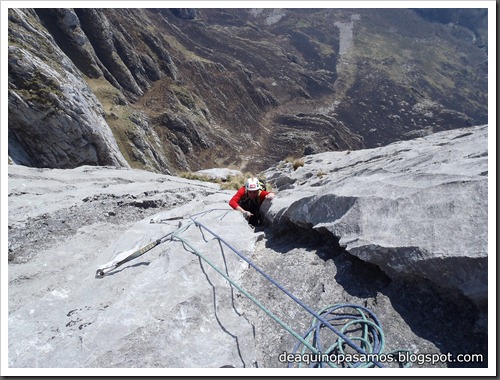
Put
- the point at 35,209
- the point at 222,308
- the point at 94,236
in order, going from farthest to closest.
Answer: the point at 35,209, the point at 94,236, the point at 222,308

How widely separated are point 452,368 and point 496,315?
0.74m

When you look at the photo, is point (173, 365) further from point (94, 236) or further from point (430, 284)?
point (94, 236)

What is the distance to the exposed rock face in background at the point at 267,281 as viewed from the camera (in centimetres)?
351

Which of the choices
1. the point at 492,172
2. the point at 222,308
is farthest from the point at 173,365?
the point at 492,172

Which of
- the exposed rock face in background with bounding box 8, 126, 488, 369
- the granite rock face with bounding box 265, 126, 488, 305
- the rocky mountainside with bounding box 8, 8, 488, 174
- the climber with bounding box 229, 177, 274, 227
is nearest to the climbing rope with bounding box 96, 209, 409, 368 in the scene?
the exposed rock face in background with bounding box 8, 126, 488, 369

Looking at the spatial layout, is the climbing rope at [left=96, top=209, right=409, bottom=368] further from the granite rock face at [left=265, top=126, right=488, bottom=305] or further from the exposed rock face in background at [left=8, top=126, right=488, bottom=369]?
the granite rock face at [left=265, top=126, right=488, bottom=305]

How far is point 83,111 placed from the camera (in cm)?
2522

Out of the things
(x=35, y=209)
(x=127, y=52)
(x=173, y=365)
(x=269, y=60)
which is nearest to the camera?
(x=173, y=365)

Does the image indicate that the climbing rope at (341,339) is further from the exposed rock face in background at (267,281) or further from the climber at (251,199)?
the climber at (251,199)

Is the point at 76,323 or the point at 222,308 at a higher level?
the point at 222,308

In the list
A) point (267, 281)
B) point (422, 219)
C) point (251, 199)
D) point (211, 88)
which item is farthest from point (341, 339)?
point (211, 88)

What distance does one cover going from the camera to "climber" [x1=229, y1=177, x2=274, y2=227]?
26.1ft

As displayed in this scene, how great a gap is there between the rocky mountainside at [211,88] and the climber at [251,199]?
64.7ft

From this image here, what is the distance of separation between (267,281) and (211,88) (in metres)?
52.3
